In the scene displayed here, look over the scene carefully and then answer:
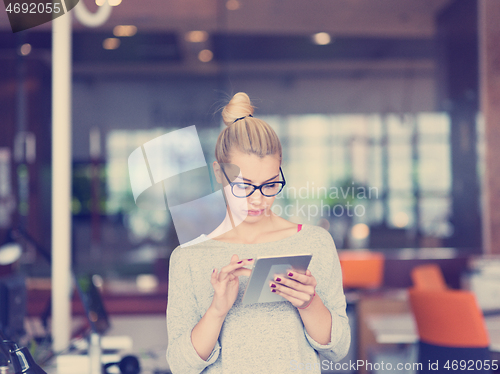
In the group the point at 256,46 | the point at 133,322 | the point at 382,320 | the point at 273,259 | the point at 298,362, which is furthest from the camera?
the point at 256,46

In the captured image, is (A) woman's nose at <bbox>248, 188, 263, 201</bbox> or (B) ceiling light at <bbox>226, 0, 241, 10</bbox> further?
(B) ceiling light at <bbox>226, 0, 241, 10</bbox>

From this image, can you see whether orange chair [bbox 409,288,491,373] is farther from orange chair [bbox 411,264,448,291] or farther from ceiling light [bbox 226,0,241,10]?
ceiling light [bbox 226,0,241,10]

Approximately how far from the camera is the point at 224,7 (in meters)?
4.65

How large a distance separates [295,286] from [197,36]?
18.2ft

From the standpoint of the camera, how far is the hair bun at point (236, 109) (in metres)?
1.08

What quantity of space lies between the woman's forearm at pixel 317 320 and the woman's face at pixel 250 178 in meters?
0.25

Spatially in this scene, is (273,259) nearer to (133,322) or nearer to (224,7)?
(133,322)

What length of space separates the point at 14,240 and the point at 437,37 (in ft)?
17.8

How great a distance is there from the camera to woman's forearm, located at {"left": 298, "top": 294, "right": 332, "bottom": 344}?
0.99 metres

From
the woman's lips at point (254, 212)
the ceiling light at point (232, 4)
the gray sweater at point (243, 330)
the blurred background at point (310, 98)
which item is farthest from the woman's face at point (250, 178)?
the ceiling light at point (232, 4)

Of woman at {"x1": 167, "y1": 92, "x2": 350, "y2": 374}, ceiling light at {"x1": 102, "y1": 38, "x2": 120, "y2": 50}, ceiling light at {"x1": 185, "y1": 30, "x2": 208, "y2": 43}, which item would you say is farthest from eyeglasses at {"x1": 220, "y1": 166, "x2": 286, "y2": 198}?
ceiling light at {"x1": 102, "y1": 38, "x2": 120, "y2": 50}

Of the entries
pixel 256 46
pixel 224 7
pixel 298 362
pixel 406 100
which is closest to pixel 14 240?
pixel 298 362

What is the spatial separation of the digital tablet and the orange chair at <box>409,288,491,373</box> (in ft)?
4.75

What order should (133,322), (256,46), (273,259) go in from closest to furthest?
(273,259), (133,322), (256,46)
